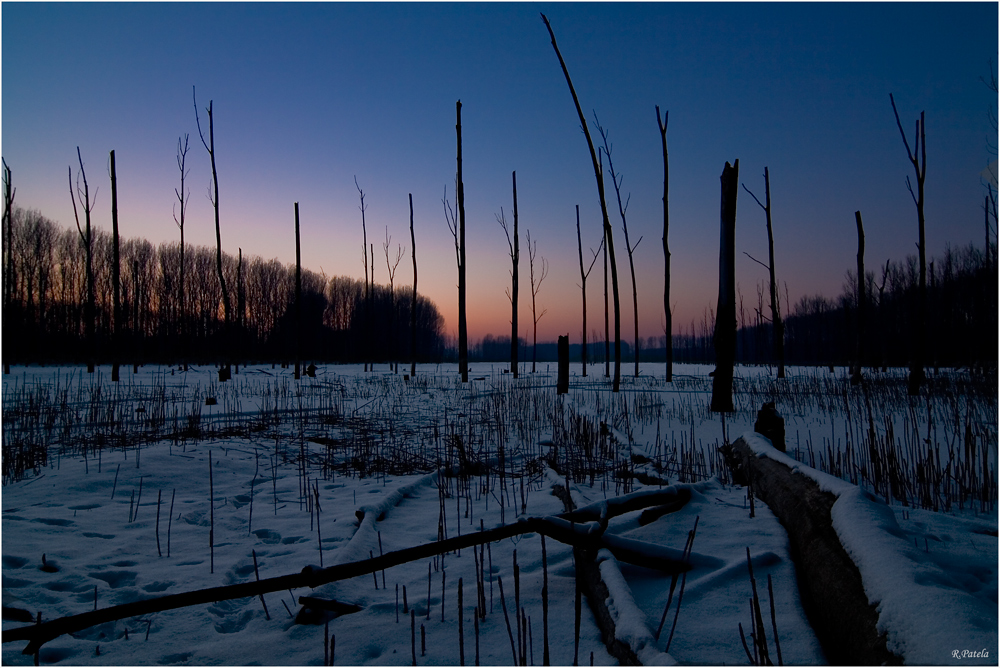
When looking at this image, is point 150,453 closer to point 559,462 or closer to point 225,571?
point 225,571

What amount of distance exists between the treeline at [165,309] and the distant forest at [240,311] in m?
0.12

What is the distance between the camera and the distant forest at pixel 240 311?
27.2 meters

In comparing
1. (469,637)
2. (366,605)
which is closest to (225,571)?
(366,605)

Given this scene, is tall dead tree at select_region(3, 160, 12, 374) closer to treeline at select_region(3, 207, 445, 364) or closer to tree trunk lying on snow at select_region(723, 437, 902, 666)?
treeline at select_region(3, 207, 445, 364)

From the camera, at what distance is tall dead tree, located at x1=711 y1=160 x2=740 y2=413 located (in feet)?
27.9

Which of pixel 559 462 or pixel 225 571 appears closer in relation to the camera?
pixel 225 571

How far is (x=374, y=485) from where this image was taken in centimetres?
425

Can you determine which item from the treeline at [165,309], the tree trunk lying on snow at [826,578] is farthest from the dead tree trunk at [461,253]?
the tree trunk lying on snow at [826,578]

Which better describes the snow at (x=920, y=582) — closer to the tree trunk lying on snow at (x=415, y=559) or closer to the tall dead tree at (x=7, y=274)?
the tree trunk lying on snow at (x=415, y=559)

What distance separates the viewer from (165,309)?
39.8 meters

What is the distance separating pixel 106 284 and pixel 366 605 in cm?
4687

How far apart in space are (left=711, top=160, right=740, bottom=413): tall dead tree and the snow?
6264 mm
